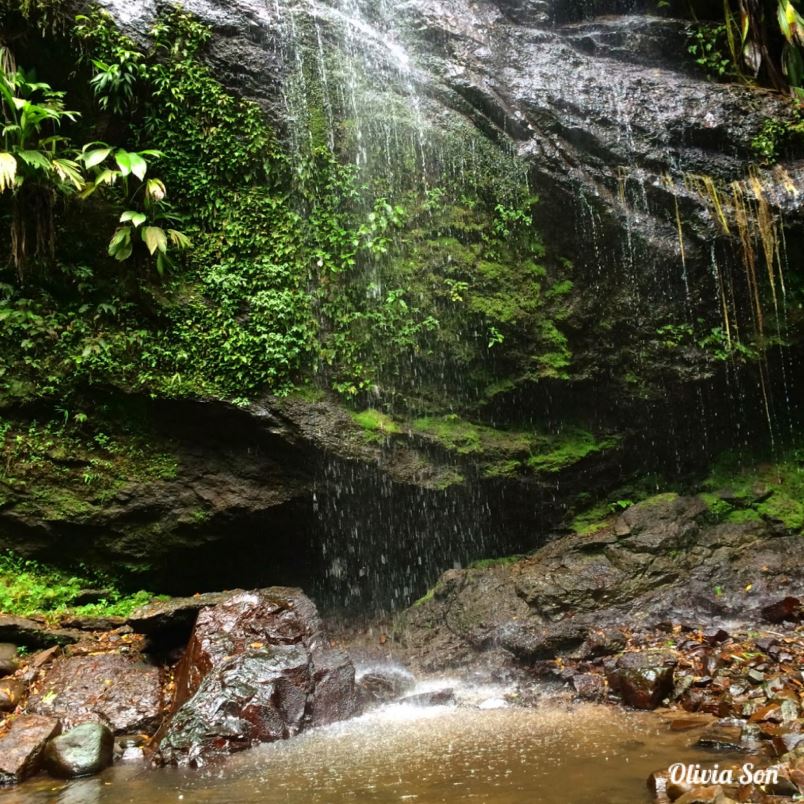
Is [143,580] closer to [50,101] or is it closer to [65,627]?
[65,627]

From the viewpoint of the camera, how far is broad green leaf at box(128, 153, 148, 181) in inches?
270

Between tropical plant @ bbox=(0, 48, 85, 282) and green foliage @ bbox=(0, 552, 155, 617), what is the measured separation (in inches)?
126

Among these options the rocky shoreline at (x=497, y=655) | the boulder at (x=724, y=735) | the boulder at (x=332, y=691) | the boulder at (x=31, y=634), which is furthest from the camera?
the boulder at (x=31, y=634)

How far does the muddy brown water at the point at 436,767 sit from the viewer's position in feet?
11.4

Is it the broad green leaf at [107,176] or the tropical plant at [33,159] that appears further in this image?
the broad green leaf at [107,176]

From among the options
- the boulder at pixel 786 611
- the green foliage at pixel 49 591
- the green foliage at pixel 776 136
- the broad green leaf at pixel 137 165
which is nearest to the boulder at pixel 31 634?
A: the green foliage at pixel 49 591

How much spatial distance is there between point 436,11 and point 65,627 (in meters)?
9.32

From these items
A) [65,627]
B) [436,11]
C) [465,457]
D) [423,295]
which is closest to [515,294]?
[423,295]

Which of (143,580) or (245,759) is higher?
(143,580)

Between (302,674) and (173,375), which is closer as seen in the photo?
(302,674)

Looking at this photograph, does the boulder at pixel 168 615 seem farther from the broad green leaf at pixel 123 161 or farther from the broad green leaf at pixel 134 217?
the broad green leaf at pixel 123 161

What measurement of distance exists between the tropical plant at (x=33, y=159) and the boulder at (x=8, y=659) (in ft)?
12.8

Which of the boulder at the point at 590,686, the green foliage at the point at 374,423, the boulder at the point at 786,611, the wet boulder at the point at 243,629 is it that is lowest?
the boulder at the point at 590,686

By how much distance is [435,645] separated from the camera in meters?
7.21
